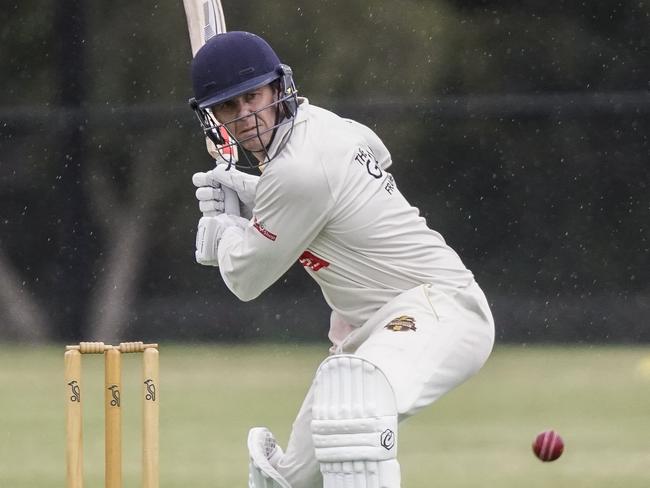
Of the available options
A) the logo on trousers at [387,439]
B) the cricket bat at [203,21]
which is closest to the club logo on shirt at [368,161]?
the logo on trousers at [387,439]

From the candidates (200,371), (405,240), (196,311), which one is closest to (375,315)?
(405,240)

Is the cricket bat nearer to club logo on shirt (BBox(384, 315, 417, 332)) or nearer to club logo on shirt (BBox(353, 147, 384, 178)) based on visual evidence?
club logo on shirt (BBox(353, 147, 384, 178))

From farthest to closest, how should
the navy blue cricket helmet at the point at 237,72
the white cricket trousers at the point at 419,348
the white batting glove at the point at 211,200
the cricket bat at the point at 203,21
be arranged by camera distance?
the cricket bat at the point at 203,21 < the white batting glove at the point at 211,200 < the navy blue cricket helmet at the point at 237,72 < the white cricket trousers at the point at 419,348

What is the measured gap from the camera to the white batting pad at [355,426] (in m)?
2.46

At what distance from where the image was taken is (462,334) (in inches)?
106

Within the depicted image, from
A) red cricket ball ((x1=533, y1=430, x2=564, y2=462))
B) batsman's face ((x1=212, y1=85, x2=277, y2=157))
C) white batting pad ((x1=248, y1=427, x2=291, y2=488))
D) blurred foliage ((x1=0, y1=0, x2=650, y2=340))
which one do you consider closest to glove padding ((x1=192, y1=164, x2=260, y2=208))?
batsman's face ((x1=212, y1=85, x2=277, y2=157))

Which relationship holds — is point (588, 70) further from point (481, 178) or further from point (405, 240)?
point (405, 240)

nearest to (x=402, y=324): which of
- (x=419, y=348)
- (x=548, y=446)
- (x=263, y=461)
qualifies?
(x=419, y=348)

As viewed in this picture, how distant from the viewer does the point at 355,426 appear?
246 cm

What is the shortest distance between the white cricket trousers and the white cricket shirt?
0.14ft

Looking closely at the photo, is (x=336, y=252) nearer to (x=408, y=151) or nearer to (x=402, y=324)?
(x=402, y=324)

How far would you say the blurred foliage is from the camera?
695cm

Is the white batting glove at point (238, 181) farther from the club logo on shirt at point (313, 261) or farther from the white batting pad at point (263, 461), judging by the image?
the white batting pad at point (263, 461)

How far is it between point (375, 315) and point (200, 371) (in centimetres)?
380
